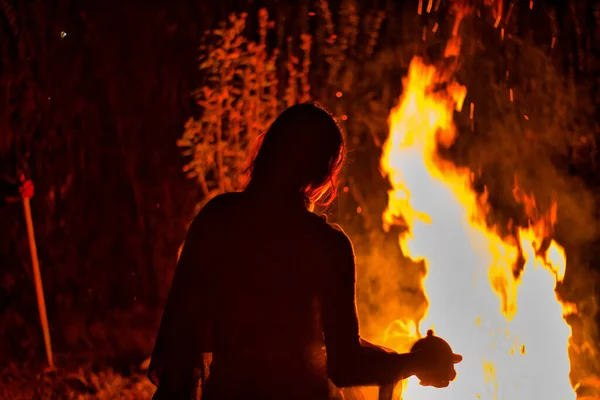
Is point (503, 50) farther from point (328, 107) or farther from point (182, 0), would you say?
point (182, 0)

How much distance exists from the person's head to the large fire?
1.72 m

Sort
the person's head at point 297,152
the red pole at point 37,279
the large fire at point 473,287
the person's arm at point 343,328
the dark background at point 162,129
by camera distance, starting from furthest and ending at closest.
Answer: the dark background at point 162,129 < the red pole at point 37,279 < the large fire at point 473,287 < the person's head at point 297,152 < the person's arm at point 343,328

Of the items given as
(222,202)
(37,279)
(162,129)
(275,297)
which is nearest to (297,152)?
(222,202)

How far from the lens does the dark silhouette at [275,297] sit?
172 cm

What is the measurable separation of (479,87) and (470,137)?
37 cm

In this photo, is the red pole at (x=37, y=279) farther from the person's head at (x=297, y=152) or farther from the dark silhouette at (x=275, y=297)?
the person's head at (x=297, y=152)

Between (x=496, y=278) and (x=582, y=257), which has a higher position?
(x=496, y=278)

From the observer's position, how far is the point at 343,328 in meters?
1.72

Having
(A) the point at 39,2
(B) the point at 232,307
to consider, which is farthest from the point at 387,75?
(B) the point at 232,307

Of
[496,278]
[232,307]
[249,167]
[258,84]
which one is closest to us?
[232,307]

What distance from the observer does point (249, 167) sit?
82.0 inches

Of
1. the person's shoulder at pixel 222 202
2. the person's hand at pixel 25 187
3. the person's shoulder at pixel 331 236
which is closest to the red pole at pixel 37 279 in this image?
the person's hand at pixel 25 187

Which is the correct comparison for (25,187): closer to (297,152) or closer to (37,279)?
(37,279)

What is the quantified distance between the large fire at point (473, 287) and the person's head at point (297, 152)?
1.72 m
